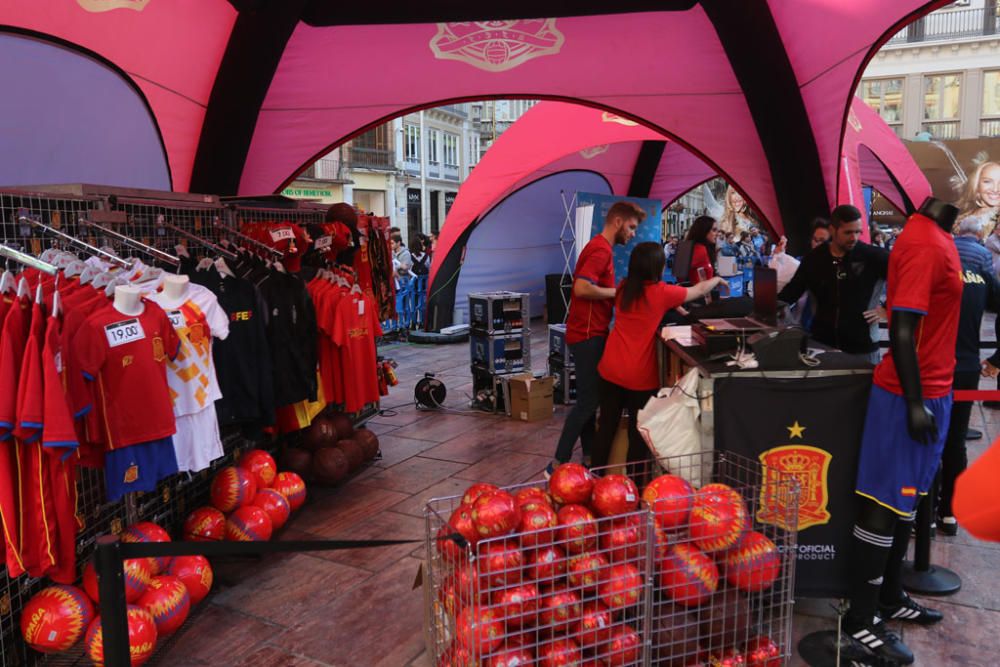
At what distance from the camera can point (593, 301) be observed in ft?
14.9

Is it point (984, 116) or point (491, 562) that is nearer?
point (491, 562)

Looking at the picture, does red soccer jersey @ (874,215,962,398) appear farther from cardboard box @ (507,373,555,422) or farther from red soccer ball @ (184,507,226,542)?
cardboard box @ (507,373,555,422)

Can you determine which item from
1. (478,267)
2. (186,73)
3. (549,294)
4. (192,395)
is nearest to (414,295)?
(478,267)

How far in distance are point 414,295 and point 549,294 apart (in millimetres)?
2594

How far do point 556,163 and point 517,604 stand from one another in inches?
452

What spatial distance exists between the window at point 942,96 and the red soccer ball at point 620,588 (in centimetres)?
3664

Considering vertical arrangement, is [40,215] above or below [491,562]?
above

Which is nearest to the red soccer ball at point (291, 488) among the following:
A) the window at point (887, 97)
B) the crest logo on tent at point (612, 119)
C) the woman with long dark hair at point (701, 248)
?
the woman with long dark hair at point (701, 248)

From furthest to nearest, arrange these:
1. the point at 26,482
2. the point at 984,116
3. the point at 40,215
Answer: the point at 984,116 → the point at 40,215 → the point at 26,482

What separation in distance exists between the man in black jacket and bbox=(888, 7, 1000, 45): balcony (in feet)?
109

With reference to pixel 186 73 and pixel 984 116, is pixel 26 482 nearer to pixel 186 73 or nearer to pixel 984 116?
pixel 186 73

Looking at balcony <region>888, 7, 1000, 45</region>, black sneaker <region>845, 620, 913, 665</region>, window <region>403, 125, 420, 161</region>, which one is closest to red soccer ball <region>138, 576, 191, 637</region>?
black sneaker <region>845, 620, 913, 665</region>

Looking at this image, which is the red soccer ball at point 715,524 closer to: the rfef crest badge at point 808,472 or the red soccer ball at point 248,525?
the rfef crest badge at point 808,472

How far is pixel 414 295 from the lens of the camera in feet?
42.2
